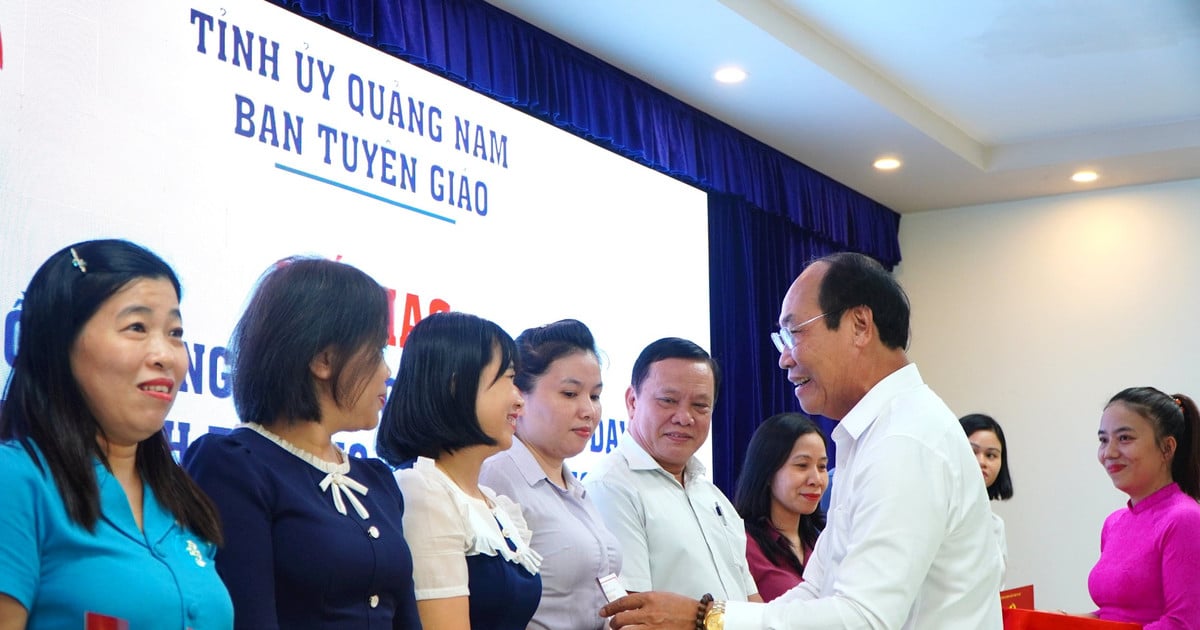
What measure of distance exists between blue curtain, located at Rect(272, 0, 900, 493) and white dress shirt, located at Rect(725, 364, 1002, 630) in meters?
2.35

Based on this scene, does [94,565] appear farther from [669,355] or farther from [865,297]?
[669,355]

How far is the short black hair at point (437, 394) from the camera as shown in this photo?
238 cm

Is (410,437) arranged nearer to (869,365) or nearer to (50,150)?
(869,365)

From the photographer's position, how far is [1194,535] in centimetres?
409

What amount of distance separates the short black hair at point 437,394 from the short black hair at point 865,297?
693 mm

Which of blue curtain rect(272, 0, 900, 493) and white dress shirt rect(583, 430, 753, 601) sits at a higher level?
blue curtain rect(272, 0, 900, 493)

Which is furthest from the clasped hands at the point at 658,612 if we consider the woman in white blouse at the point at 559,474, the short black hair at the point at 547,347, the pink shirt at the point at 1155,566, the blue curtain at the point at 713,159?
the pink shirt at the point at 1155,566

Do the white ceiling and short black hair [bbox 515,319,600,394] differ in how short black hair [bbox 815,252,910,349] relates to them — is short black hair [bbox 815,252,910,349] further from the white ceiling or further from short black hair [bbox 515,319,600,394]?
the white ceiling

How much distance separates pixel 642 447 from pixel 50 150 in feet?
5.54

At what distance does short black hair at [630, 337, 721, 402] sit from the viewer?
3439 millimetres

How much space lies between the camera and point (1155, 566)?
4164 mm

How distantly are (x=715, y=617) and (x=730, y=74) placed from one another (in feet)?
12.0

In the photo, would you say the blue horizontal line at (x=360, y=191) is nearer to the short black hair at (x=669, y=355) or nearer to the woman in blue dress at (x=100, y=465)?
the short black hair at (x=669, y=355)

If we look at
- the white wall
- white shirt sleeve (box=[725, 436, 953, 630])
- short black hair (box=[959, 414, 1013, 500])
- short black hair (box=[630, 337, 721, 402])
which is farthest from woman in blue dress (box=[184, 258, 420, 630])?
the white wall
